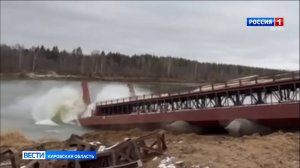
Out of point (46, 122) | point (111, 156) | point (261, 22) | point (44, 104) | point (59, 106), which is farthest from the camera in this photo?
point (44, 104)

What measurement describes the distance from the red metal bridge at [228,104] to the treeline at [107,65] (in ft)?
167

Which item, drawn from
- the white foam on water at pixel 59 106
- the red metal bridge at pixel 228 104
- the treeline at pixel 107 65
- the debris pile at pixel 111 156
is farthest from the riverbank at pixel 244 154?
the treeline at pixel 107 65

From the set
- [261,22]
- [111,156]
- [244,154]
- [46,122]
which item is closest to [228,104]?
[244,154]

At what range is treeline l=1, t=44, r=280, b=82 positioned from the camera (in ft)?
344

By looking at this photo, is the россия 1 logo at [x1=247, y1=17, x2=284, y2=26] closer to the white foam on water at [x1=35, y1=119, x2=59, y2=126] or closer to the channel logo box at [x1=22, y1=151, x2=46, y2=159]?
the channel logo box at [x1=22, y1=151, x2=46, y2=159]

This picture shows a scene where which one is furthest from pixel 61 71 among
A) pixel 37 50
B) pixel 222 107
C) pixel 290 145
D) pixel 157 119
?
pixel 290 145

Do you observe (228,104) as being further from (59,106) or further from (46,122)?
(59,106)

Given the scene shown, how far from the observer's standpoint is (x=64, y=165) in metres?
17.0

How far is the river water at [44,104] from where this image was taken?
6196 cm

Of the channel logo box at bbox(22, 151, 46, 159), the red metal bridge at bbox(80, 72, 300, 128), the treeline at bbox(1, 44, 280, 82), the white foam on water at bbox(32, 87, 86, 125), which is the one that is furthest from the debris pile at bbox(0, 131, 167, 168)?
the treeline at bbox(1, 44, 280, 82)

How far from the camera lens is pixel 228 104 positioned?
39250mm

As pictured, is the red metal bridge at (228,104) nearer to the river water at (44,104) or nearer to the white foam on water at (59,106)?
the river water at (44,104)

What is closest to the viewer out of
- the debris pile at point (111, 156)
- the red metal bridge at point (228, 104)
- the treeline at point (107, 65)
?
the debris pile at point (111, 156)

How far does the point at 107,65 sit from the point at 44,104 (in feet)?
156
